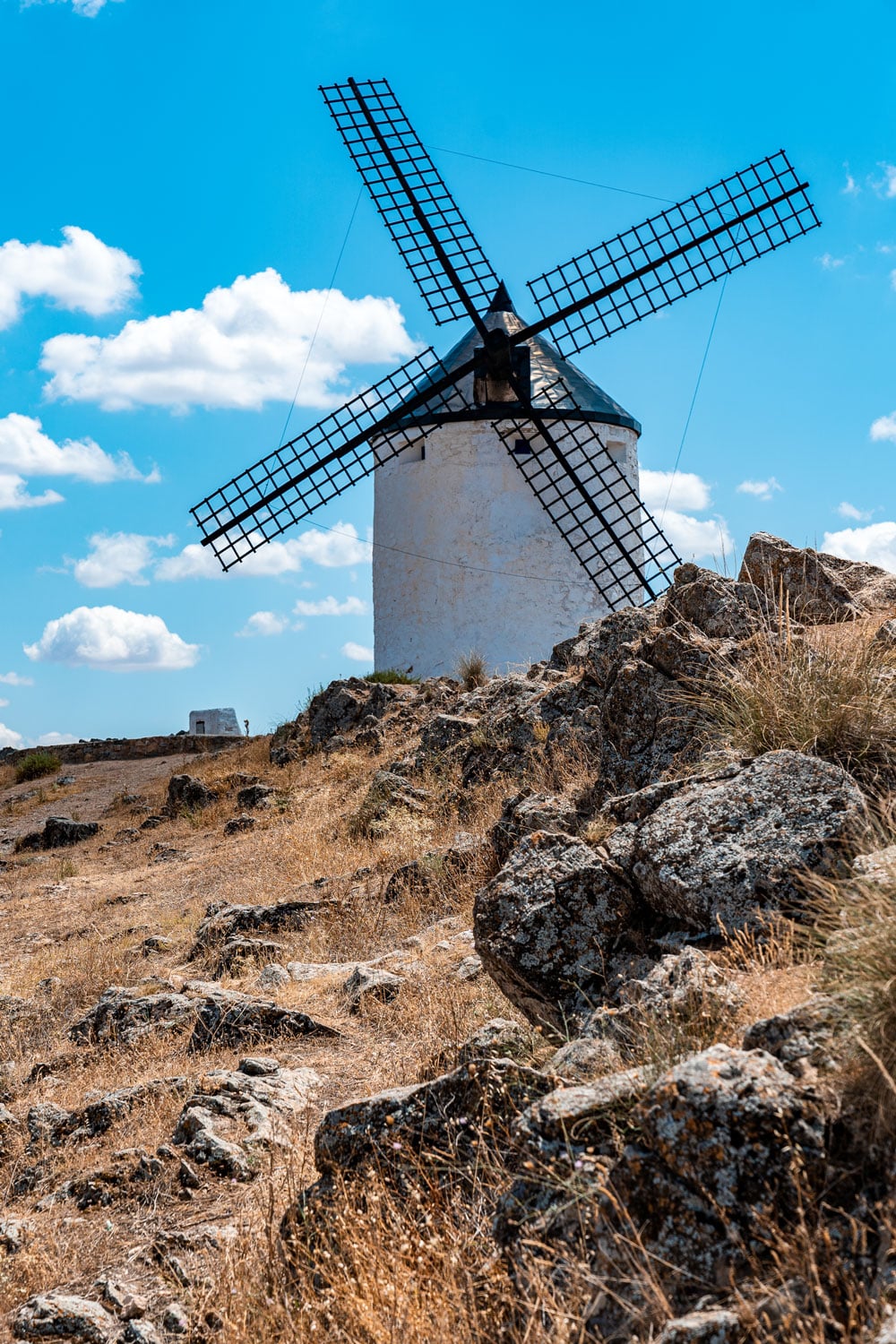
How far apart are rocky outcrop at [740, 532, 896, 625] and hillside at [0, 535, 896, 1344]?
0.04 metres

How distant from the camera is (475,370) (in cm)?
1861

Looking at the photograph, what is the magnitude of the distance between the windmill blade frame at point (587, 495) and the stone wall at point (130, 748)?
27.1 feet

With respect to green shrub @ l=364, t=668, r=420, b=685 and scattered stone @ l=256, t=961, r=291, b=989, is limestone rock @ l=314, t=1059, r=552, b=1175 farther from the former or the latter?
green shrub @ l=364, t=668, r=420, b=685

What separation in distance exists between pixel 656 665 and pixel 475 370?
11.8m

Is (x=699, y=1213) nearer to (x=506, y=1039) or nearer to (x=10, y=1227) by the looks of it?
(x=506, y=1039)

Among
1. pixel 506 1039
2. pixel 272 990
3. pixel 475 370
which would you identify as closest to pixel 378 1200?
pixel 506 1039

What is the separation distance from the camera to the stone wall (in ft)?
78.5

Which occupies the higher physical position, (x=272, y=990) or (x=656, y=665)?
(x=656, y=665)

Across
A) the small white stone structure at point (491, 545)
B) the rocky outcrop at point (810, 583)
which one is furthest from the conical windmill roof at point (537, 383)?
the rocky outcrop at point (810, 583)

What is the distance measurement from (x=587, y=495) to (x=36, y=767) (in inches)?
493

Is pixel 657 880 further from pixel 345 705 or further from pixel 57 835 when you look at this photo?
pixel 57 835

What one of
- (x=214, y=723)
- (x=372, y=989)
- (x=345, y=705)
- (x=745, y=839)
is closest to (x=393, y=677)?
(x=345, y=705)

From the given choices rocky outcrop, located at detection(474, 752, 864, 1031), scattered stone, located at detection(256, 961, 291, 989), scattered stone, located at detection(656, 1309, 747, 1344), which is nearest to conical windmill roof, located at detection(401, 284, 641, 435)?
scattered stone, located at detection(256, 961, 291, 989)

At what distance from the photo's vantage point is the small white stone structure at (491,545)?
62.2 ft
